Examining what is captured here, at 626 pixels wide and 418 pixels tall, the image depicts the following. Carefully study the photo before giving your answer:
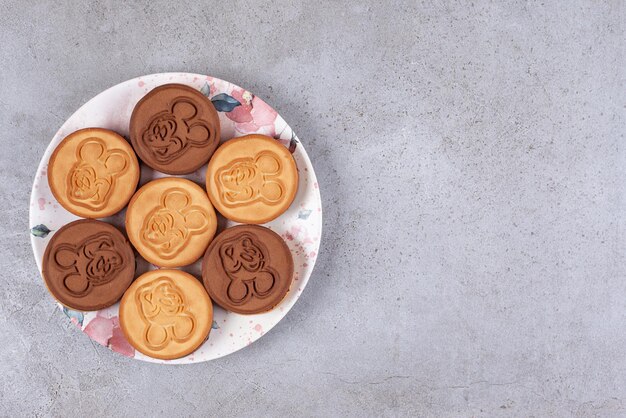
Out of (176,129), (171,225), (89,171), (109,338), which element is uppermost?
(176,129)

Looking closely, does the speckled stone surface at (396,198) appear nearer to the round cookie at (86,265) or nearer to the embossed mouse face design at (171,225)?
the round cookie at (86,265)

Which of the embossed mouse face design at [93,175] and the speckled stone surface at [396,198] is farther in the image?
the speckled stone surface at [396,198]

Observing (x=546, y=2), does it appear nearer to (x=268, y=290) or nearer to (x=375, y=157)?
(x=375, y=157)

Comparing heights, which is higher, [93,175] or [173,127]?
[173,127]

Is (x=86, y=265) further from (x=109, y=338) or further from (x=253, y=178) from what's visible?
(x=253, y=178)

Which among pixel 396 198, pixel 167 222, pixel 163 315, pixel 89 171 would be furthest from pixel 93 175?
pixel 396 198

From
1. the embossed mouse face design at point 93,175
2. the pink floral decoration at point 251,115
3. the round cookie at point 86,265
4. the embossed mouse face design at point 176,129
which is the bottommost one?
the round cookie at point 86,265

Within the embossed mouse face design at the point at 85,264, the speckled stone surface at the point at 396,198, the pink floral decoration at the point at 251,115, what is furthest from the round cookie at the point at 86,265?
the pink floral decoration at the point at 251,115

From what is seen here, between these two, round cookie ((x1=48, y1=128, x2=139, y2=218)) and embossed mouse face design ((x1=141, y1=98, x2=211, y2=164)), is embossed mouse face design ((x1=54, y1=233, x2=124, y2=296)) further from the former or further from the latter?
embossed mouse face design ((x1=141, y1=98, x2=211, y2=164))
